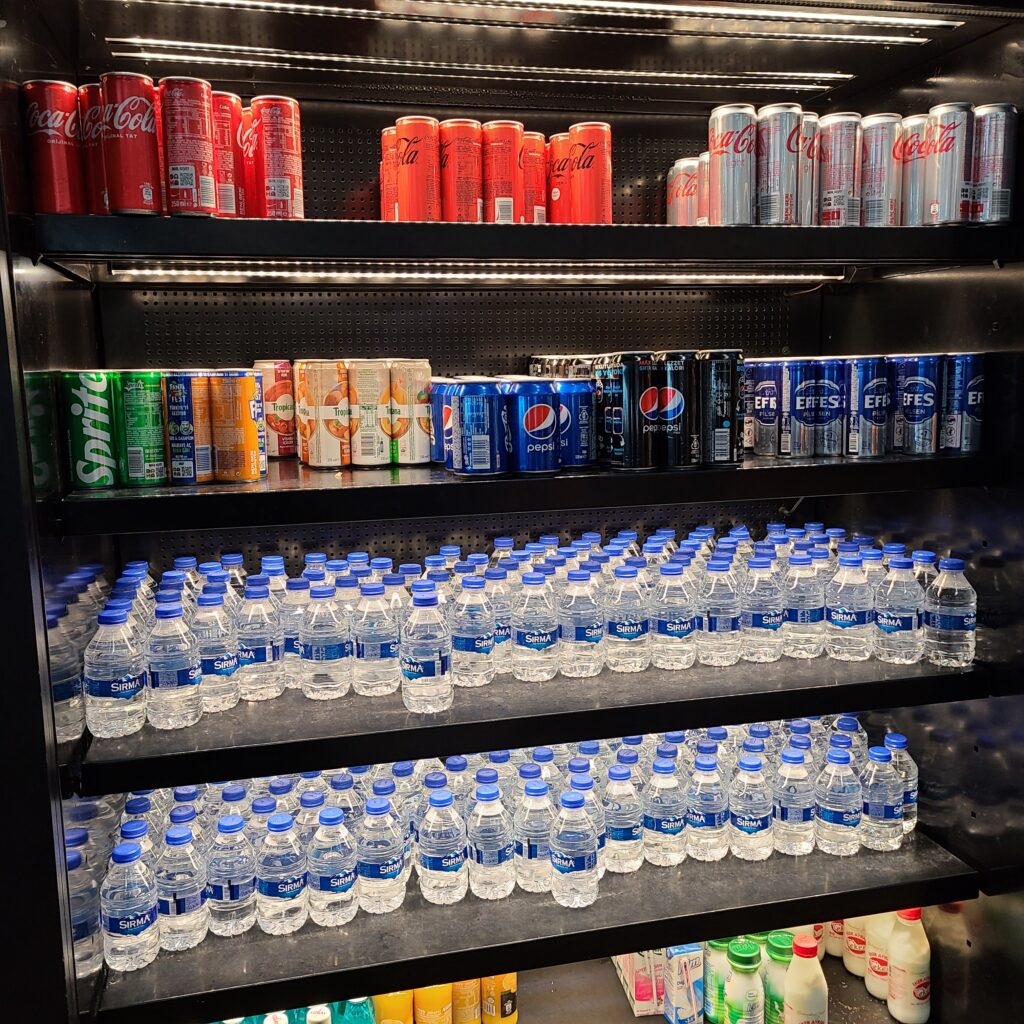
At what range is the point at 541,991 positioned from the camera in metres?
2.34

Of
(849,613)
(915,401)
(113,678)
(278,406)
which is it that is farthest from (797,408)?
(113,678)

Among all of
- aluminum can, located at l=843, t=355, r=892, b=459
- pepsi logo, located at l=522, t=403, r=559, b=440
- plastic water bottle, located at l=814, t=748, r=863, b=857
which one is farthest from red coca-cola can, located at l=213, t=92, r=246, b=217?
plastic water bottle, located at l=814, t=748, r=863, b=857

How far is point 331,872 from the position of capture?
180cm

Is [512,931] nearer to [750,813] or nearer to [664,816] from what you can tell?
[664,816]

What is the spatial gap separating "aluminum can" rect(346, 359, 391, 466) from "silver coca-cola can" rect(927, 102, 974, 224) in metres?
1.24

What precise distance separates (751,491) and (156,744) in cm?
128

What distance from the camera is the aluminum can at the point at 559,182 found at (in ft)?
6.09

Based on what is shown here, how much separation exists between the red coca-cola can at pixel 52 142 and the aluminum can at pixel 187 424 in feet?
1.15

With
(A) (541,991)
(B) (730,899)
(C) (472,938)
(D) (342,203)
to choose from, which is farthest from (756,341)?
(A) (541,991)

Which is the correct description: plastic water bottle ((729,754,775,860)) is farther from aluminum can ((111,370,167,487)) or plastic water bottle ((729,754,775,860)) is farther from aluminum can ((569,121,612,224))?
aluminum can ((111,370,167,487))

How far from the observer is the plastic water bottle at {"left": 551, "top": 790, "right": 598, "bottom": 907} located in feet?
6.04

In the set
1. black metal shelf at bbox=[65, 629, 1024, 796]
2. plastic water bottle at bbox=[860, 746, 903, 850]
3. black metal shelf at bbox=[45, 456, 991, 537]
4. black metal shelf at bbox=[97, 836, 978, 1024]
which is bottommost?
black metal shelf at bbox=[97, 836, 978, 1024]

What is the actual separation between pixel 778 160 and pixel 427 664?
4.20 ft

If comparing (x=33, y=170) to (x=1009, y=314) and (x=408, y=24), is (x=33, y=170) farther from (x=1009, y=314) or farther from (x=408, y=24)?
(x=1009, y=314)
